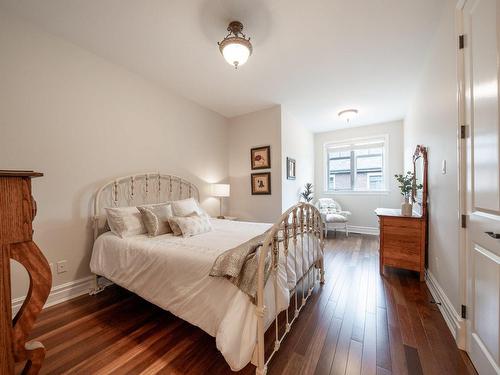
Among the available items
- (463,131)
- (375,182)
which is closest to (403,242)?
(463,131)

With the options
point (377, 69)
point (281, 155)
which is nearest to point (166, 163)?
point (281, 155)

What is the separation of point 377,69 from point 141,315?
3.99 metres

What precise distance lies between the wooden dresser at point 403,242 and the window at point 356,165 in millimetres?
2666

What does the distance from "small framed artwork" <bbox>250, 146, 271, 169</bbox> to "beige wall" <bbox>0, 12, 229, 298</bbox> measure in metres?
1.73

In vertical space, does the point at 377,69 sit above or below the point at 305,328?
above

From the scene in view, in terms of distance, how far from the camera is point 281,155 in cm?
377

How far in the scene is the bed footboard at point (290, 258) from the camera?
1.18m

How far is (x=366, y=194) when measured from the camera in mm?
4988

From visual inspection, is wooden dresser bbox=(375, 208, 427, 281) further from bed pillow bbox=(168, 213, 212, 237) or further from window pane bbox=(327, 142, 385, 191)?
window pane bbox=(327, 142, 385, 191)

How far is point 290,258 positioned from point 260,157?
8.55ft

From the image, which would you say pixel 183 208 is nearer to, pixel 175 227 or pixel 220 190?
pixel 175 227

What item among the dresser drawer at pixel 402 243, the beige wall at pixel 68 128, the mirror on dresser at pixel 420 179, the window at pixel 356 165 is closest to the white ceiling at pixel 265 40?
the beige wall at pixel 68 128

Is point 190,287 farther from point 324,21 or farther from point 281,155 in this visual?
point 281,155

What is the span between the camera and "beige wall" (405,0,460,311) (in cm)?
164
